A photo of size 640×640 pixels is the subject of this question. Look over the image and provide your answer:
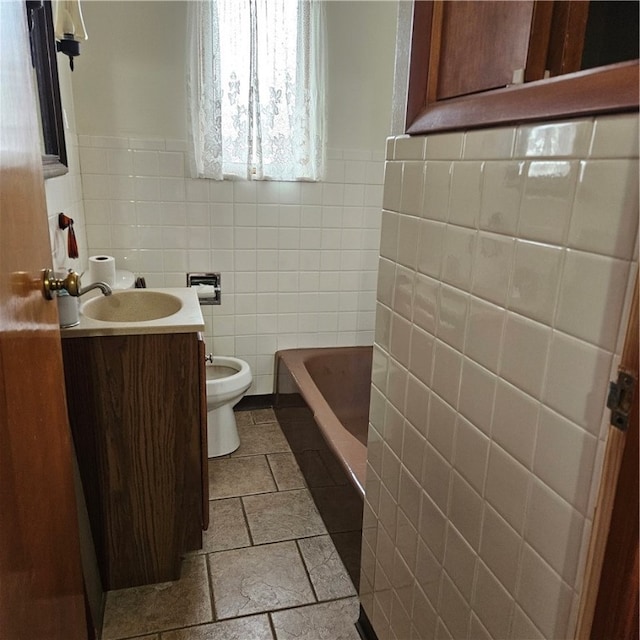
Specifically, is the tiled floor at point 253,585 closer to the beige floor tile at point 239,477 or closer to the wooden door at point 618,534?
the beige floor tile at point 239,477

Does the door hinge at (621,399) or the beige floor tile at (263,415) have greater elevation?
the door hinge at (621,399)

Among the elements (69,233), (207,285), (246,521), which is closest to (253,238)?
(207,285)

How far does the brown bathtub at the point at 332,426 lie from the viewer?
1.81m

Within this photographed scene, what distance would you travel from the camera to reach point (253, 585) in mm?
1785

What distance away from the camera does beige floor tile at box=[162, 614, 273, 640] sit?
5.21 feet

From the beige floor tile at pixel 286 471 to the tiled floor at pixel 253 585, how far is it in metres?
0.01

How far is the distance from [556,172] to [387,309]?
0.59 meters

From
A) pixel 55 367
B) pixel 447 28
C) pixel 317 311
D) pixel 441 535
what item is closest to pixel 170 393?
pixel 55 367

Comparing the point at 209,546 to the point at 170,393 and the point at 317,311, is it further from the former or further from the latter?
the point at 317,311

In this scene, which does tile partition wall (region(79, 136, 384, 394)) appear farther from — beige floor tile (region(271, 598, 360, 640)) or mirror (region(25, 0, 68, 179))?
beige floor tile (region(271, 598, 360, 640))

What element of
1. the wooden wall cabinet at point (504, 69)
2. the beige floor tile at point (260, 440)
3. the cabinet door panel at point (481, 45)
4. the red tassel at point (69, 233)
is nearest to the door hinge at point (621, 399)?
the wooden wall cabinet at point (504, 69)

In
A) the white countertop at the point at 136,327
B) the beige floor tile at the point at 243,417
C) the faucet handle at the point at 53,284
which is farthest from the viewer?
the beige floor tile at the point at 243,417

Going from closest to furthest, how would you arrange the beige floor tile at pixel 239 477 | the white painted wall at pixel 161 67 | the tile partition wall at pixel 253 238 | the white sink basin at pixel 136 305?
the white sink basin at pixel 136 305 < the beige floor tile at pixel 239 477 < the white painted wall at pixel 161 67 < the tile partition wall at pixel 253 238

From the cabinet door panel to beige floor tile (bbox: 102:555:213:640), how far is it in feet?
5.29
